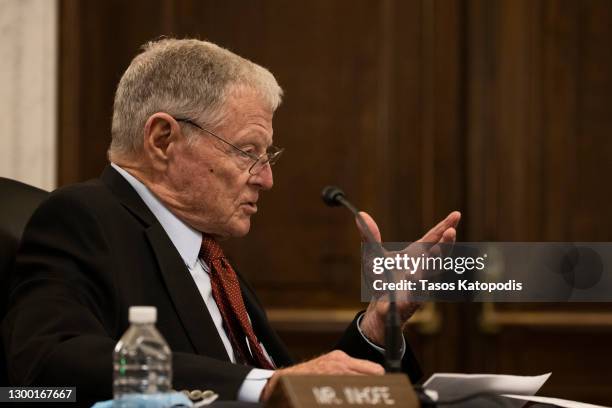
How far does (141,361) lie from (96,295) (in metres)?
0.40

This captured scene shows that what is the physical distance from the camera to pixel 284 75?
4070 mm

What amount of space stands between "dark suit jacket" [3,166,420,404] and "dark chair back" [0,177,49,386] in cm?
6

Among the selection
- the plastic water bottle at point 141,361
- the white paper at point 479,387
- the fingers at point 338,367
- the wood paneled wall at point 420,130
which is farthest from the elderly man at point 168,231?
the wood paneled wall at point 420,130

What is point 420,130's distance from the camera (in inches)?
161

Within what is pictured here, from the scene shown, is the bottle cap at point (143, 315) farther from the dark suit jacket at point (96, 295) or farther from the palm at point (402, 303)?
the palm at point (402, 303)

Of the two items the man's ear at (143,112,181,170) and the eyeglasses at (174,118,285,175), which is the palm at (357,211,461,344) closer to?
the eyeglasses at (174,118,285,175)

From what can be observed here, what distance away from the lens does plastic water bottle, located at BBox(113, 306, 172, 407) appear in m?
1.54

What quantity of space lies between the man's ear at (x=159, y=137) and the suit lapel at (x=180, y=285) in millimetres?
113

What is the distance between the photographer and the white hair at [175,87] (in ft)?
8.05

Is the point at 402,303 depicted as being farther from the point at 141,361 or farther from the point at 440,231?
the point at 141,361

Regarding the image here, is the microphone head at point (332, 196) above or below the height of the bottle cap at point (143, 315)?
above

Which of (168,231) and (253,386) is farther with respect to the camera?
(168,231)

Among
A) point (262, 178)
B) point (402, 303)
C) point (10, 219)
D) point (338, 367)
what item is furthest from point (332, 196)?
point (10, 219)

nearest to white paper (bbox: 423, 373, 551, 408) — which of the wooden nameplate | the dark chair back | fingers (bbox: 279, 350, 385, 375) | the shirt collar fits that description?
fingers (bbox: 279, 350, 385, 375)
